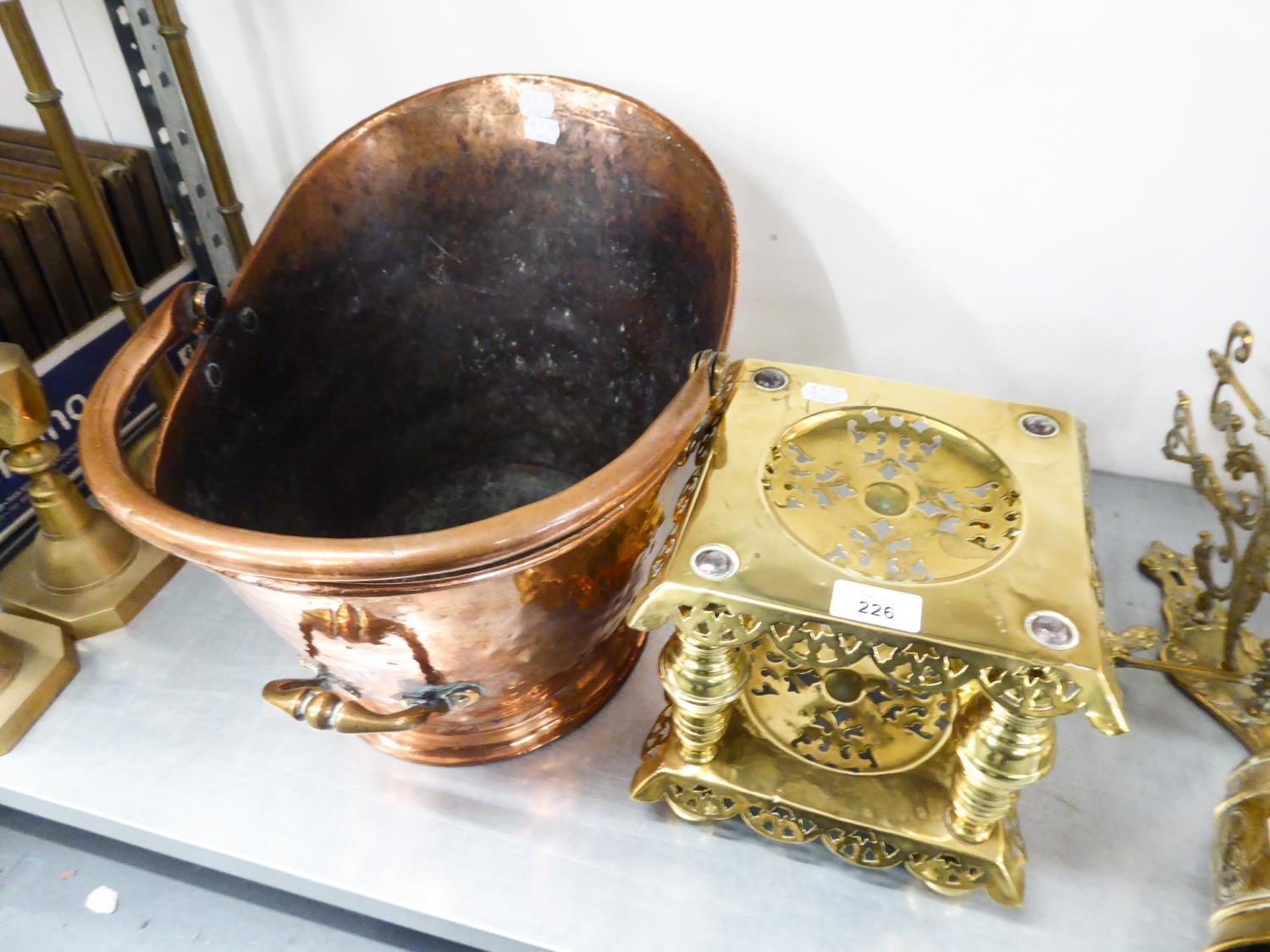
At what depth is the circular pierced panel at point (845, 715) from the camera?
0.68 m

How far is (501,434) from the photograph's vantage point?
1011mm

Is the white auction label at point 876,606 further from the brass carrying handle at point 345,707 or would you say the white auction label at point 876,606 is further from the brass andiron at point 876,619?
the brass carrying handle at point 345,707

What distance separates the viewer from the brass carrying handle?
57 centimetres

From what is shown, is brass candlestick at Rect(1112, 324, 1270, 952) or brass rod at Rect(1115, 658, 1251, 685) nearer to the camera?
brass candlestick at Rect(1112, 324, 1270, 952)

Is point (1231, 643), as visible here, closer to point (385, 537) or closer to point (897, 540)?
point (897, 540)

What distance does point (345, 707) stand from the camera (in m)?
0.58

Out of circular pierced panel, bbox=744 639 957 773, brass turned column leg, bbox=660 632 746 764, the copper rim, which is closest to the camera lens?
the copper rim

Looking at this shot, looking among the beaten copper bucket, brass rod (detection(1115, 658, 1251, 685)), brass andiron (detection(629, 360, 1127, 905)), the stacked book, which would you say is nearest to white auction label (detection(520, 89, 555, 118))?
the beaten copper bucket

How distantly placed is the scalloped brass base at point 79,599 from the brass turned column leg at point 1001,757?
767mm

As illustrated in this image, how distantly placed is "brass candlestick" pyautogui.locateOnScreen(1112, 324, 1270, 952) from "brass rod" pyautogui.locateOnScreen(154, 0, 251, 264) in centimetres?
90

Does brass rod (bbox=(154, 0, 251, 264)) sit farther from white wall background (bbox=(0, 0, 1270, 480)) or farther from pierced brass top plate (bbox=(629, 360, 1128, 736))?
pierced brass top plate (bbox=(629, 360, 1128, 736))

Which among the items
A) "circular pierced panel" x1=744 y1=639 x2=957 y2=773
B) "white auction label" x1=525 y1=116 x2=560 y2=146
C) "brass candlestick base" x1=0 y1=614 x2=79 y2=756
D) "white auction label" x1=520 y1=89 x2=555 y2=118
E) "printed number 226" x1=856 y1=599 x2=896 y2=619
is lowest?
"circular pierced panel" x1=744 y1=639 x2=957 y2=773

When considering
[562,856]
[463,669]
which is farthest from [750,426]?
[562,856]

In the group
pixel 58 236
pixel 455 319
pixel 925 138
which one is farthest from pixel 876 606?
pixel 58 236
